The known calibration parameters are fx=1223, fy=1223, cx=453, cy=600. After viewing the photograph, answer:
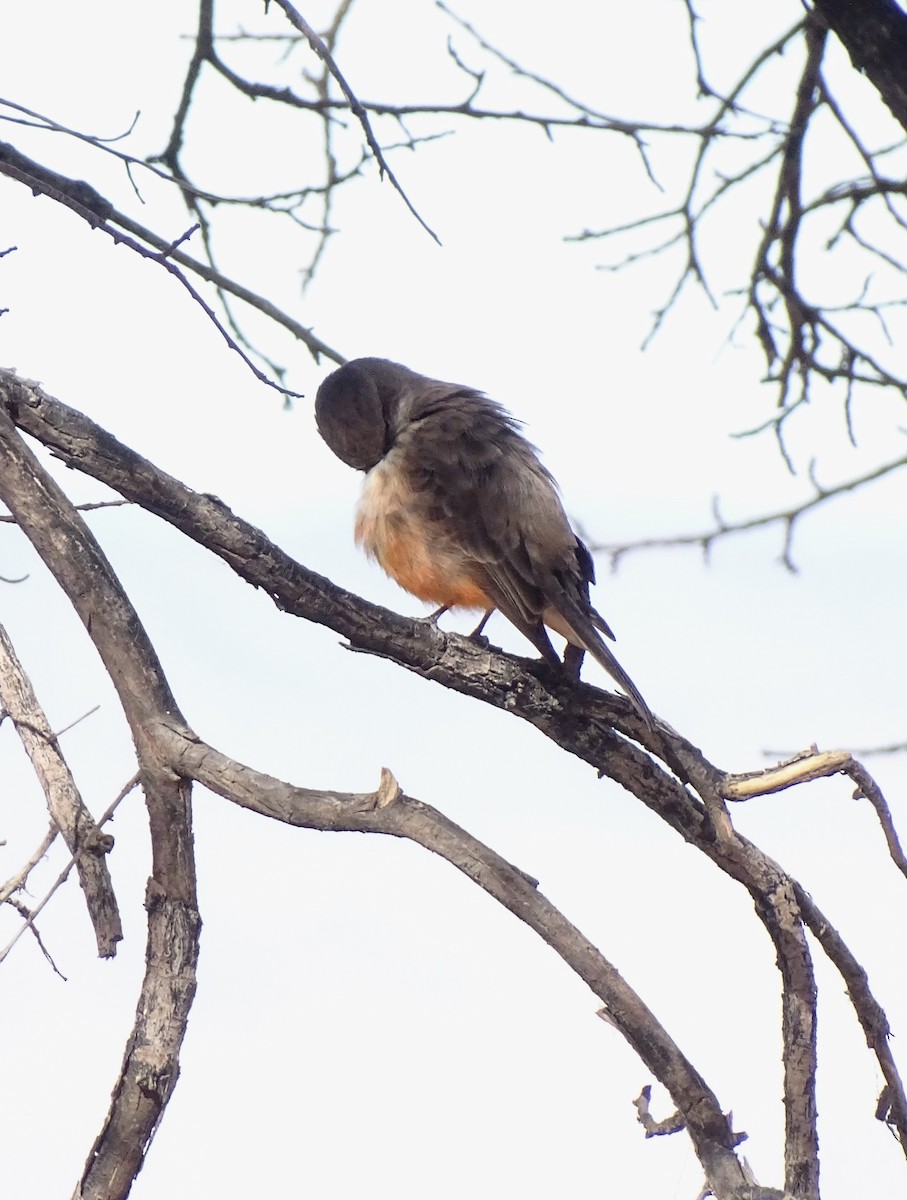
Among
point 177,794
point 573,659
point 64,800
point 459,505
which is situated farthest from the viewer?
point 459,505

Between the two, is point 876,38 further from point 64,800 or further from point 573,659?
point 64,800

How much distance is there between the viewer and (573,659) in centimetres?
241

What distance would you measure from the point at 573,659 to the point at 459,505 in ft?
1.89

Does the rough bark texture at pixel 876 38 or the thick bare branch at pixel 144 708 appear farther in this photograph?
the rough bark texture at pixel 876 38

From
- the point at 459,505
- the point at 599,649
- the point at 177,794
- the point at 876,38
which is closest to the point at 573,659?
the point at 599,649

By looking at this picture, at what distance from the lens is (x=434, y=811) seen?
6.04 feet

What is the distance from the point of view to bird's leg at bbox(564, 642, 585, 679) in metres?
2.34

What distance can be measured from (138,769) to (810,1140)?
4.45 ft

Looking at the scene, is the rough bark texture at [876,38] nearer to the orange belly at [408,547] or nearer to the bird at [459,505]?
the bird at [459,505]

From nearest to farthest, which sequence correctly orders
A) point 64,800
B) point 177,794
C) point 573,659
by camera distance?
point 177,794 < point 64,800 < point 573,659

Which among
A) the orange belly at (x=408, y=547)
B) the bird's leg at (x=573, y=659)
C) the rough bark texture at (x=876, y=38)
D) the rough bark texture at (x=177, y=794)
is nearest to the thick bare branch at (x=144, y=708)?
the rough bark texture at (x=177, y=794)

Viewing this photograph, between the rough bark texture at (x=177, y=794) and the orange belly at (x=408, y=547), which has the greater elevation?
the orange belly at (x=408, y=547)

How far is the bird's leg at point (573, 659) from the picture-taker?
7.68 feet

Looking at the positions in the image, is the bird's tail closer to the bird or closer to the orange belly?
the bird
